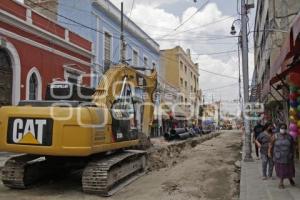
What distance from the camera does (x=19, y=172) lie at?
37.4 feet

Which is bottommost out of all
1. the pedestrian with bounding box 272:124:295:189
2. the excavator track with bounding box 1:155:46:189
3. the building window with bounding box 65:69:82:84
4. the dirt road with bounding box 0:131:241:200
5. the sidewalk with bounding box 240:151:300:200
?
the dirt road with bounding box 0:131:241:200

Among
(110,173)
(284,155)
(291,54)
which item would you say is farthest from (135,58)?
(291,54)

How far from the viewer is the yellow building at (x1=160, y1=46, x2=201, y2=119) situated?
57.4 meters

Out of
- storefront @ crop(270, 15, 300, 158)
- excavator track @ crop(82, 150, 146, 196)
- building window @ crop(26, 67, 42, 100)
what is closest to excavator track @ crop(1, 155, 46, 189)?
excavator track @ crop(82, 150, 146, 196)

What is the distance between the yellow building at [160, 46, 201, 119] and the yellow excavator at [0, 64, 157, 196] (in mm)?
36150

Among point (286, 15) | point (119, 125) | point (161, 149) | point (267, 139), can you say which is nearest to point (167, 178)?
point (119, 125)

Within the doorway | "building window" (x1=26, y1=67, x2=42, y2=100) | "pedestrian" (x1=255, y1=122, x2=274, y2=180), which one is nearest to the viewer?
"pedestrian" (x1=255, y1=122, x2=274, y2=180)

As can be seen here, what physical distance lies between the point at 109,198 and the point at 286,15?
13.2 meters

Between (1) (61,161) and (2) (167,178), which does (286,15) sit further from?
(1) (61,161)

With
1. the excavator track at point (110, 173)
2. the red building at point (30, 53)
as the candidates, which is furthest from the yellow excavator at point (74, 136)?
the red building at point (30, 53)

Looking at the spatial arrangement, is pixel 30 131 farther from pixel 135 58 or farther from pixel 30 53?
pixel 135 58

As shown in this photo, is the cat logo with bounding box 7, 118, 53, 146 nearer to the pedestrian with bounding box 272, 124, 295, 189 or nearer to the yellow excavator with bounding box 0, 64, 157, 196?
the yellow excavator with bounding box 0, 64, 157, 196

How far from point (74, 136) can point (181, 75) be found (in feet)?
167

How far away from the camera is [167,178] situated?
44.5ft
